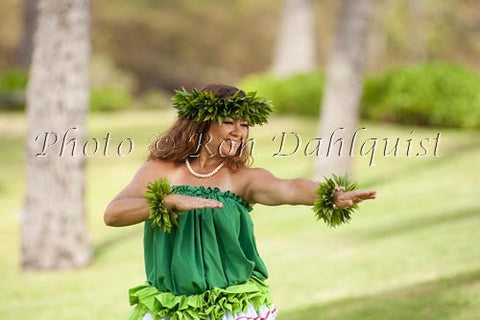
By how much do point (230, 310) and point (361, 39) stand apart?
11365mm

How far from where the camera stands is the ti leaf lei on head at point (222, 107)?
14.0 ft

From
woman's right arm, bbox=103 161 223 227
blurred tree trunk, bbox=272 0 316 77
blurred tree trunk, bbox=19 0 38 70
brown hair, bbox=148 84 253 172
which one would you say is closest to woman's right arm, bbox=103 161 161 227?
woman's right arm, bbox=103 161 223 227

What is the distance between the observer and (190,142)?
434 centimetres

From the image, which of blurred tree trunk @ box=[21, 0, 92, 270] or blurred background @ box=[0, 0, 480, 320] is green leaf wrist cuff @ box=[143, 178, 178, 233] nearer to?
blurred background @ box=[0, 0, 480, 320]

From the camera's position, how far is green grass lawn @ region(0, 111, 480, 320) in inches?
309

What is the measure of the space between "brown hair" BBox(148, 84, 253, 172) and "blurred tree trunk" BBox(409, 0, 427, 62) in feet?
116

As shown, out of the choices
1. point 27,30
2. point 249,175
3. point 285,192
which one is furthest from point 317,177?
point 27,30

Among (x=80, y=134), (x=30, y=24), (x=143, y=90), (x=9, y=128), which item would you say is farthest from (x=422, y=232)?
(x=143, y=90)

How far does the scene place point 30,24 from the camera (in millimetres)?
28625

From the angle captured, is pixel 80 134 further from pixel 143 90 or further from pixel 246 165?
pixel 143 90

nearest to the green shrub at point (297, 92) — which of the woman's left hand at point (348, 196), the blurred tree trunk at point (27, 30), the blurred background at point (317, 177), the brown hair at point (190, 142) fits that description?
the blurred background at point (317, 177)

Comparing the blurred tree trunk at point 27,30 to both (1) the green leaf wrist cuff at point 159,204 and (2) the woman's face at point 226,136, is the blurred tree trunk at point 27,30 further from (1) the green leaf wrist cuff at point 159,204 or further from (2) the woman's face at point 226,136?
(1) the green leaf wrist cuff at point 159,204

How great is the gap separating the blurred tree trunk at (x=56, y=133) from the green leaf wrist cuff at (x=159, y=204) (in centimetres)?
681

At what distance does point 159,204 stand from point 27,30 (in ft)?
85.1
